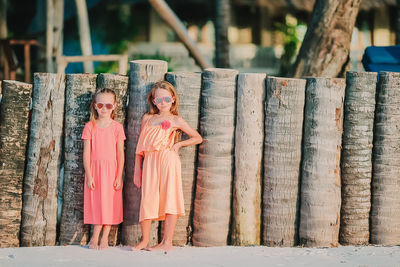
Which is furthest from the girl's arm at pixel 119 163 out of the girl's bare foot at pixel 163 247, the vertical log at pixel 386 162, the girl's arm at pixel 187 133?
the vertical log at pixel 386 162

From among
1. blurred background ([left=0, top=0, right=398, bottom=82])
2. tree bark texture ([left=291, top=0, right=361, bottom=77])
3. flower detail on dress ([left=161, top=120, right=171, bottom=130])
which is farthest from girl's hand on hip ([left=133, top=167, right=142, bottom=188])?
blurred background ([left=0, top=0, right=398, bottom=82])

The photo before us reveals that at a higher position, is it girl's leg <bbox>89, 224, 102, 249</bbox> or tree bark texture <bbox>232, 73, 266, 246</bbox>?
tree bark texture <bbox>232, 73, 266, 246</bbox>

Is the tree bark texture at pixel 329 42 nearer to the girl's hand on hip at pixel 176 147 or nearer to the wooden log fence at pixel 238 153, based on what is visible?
the wooden log fence at pixel 238 153

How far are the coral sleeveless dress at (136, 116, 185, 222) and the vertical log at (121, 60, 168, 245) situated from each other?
198 mm

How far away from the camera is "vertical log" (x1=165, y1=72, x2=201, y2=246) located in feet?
15.7

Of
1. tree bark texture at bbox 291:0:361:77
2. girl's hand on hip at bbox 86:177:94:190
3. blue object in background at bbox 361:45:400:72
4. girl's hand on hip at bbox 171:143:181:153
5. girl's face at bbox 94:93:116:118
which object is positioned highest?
tree bark texture at bbox 291:0:361:77

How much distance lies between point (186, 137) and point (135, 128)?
45cm

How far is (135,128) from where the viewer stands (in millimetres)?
4789

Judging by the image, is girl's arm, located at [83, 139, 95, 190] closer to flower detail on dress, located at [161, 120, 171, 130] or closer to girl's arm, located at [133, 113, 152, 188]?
girl's arm, located at [133, 113, 152, 188]

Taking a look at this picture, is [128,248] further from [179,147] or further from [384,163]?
[384,163]

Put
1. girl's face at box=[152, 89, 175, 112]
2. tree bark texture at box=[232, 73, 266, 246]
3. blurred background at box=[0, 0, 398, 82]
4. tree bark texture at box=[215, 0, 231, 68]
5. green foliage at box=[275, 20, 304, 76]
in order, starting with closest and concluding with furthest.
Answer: girl's face at box=[152, 89, 175, 112], tree bark texture at box=[232, 73, 266, 246], tree bark texture at box=[215, 0, 231, 68], blurred background at box=[0, 0, 398, 82], green foliage at box=[275, 20, 304, 76]

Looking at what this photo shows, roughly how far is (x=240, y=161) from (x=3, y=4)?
13.9 meters

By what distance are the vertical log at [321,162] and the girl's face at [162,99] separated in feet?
3.87

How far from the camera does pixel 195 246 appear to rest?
4.87 m
